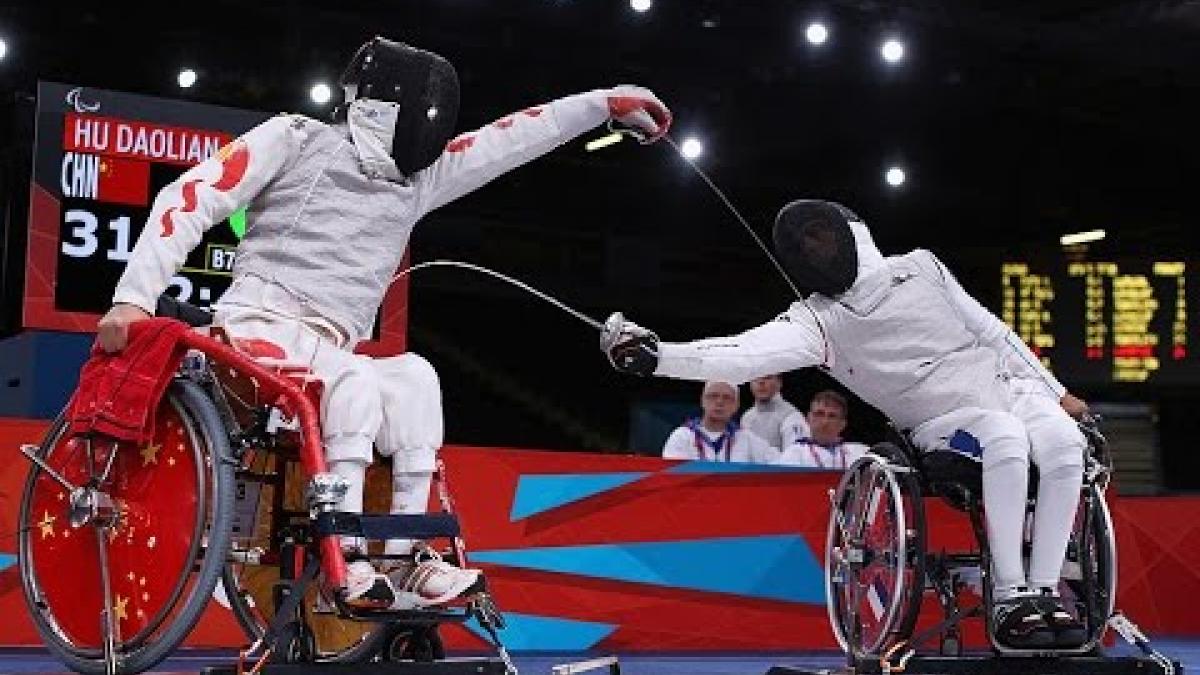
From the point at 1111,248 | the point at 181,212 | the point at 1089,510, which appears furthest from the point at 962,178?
the point at 181,212

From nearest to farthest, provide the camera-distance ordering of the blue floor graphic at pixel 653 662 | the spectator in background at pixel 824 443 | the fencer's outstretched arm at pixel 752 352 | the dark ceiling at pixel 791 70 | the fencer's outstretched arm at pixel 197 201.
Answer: the fencer's outstretched arm at pixel 197 201 → the fencer's outstretched arm at pixel 752 352 → the blue floor graphic at pixel 653 662 → the spectator in background at pixel 824 443 → the dark ceiling at pixel 791 70

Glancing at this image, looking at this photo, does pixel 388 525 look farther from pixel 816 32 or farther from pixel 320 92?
pixel 320 92

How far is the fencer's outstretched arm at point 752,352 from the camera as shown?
Result: 3725 mm

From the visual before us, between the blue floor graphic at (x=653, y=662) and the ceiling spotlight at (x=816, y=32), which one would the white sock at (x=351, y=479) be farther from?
the ceiling spotlight at (x=816, y=32)

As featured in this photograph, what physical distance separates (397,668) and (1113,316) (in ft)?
25.0

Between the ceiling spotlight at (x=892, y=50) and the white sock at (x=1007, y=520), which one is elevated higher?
the ceiling spotlight at (x=892, y=50)

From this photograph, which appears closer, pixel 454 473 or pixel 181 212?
pixel 181 212

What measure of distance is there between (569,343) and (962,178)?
325 cm

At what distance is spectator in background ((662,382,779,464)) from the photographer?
643cm

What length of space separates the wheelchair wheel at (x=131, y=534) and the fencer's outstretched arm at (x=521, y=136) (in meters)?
0.80

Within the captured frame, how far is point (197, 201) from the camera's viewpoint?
3006 mm

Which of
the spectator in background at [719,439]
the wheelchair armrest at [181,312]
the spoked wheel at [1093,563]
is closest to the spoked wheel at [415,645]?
the wheelchair armrest at [181,312]

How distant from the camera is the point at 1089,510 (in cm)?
386

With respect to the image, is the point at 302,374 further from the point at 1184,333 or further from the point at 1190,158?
the point at 1190,158
